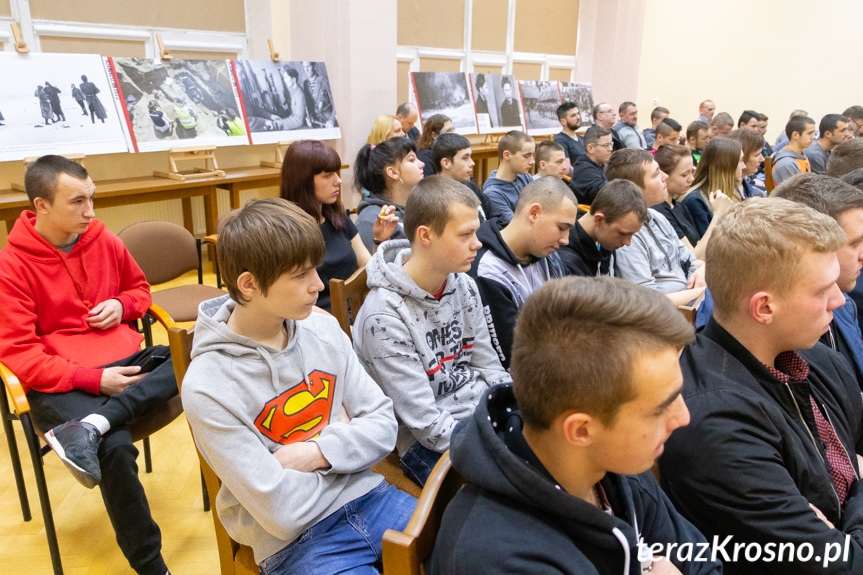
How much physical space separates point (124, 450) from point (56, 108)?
11.3ft

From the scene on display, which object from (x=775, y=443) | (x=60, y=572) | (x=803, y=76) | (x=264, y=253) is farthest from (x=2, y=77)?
(x=803, y=76)

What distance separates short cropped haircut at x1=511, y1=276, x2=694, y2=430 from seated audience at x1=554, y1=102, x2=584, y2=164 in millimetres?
5663

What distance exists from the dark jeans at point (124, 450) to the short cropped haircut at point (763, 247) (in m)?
1.78

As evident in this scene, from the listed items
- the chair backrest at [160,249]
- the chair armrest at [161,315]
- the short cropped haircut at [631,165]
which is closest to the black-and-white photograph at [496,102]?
the short cropped haircut at [631,165]

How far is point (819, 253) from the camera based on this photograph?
129 cm

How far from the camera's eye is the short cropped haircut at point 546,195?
94.7 inches

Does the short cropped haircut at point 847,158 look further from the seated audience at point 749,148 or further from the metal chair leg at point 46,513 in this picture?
the metal chair leg at point 46,513

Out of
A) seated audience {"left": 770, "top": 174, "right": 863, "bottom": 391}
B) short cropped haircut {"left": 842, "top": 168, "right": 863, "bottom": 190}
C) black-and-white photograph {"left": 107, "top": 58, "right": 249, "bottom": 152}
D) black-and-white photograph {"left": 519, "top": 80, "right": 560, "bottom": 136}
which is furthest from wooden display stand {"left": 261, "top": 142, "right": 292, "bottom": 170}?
seated audience {"left": 770, "top": 174, "right": 863, "bottom": 391}

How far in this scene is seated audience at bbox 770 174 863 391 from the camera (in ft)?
6.05

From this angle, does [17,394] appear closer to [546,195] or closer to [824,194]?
[546,195]

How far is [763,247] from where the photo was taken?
1317 millimetres

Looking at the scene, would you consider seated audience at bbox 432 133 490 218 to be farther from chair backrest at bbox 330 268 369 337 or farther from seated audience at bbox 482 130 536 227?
chair backrest at bbox 330 268 369 337

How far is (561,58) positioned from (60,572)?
9.89 metres

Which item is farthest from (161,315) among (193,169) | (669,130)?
(669,130)
